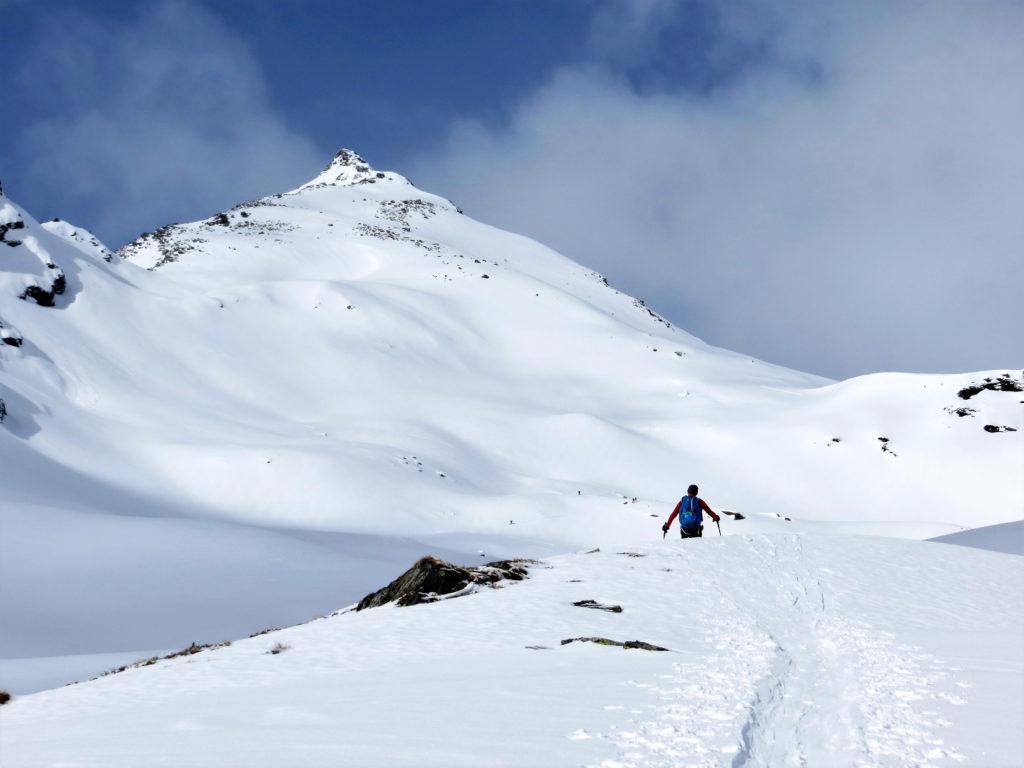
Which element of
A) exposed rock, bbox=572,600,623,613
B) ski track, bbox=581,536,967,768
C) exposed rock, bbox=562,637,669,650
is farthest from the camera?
exposed rock, bbox=572,600,623,613

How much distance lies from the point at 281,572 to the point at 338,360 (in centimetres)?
3550

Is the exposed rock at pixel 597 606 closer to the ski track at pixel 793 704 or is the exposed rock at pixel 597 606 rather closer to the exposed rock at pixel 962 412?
the ski track at pixel 793 704

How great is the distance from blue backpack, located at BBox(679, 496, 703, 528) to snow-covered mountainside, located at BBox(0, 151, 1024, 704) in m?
10.4

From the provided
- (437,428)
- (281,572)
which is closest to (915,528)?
(437,428)

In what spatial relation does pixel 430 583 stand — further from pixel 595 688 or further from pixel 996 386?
pixel 996 386

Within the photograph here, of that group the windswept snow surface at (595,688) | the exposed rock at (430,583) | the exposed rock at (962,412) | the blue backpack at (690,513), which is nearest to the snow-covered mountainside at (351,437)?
the exposed rock at (962,412)

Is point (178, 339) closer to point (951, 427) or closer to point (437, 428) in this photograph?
point (437, 428)

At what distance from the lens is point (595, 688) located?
850 cm

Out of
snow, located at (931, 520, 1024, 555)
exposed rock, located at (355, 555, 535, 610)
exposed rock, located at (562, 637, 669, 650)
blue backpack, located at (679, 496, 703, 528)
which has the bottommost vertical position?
exposed rock, located at (562, 637, 669, 650)

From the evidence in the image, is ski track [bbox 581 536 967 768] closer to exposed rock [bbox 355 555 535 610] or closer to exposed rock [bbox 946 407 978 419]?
exposed rock [bbox 355 555 535 610]

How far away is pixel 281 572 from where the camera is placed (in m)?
24.0

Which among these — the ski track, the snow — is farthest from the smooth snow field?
the snow

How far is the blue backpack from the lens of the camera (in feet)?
70.6

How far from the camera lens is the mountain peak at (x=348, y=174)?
147 m
